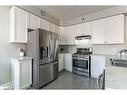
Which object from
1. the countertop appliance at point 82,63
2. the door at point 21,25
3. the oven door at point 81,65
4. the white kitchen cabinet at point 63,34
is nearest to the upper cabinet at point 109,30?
the countertop appliance at point 82,63

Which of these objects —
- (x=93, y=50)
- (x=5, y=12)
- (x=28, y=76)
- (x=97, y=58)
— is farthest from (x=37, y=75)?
(x=93, y=50)

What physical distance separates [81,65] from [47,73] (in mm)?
1653

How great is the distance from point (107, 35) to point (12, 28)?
3285 mm

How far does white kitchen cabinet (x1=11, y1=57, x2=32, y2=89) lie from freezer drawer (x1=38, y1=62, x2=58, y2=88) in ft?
1.02

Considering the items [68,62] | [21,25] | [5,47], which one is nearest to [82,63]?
[68,62]

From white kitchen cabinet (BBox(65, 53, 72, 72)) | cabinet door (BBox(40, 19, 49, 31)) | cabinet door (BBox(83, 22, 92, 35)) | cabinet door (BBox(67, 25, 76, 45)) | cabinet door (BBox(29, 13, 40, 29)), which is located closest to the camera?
cabinet door (BBox(29, 13, 40, 29))

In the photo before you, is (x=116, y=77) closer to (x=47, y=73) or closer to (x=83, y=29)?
(x=47, y=73)

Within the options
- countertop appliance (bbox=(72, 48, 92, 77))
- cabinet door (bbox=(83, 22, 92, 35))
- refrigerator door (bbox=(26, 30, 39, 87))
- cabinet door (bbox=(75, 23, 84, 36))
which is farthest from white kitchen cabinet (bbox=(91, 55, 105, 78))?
refrigerator door (bbox=(26, 30, 39, 87))

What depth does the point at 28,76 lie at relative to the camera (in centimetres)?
281

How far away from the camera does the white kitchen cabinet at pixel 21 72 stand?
99.6 inches

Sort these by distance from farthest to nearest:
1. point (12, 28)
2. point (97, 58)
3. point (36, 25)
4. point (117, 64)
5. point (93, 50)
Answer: point (93, 50)
point (97, 58)
point (36, 25)
point (12, 28)
point (117, 64)

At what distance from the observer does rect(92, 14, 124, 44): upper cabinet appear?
3.50m

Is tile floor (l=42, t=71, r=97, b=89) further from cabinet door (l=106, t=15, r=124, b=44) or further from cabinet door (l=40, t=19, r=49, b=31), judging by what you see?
cabinet door (l=40, t=19, r=49, b=31)
